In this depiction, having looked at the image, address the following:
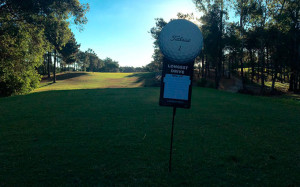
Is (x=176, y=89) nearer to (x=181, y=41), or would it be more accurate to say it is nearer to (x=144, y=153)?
(x=181, y=41)

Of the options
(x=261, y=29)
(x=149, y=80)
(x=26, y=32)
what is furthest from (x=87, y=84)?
(x=261, y=29)

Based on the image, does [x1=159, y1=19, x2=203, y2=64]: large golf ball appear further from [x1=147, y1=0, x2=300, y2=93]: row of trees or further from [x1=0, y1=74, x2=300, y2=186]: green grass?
[x1=147, y1=0, x2=300, y2=93]: row of trees

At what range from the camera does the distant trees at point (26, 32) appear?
1376 centimetres

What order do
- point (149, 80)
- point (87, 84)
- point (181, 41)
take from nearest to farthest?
point (181, 41)
point (87, 84)
point (149, 80)

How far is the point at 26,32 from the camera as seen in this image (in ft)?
50.2

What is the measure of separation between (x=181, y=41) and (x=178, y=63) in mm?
431

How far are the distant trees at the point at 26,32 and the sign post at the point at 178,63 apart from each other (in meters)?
13.8

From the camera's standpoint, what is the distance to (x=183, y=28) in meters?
3.51

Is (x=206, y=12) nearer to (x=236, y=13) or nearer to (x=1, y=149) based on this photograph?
(x=236, y=13)

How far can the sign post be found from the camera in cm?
351

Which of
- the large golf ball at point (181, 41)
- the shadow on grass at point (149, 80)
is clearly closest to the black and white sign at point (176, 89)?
the large golf ball at point (181, 41)

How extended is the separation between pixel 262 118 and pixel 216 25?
26.5 m

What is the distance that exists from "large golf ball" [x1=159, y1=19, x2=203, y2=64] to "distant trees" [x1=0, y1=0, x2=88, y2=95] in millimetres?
13714

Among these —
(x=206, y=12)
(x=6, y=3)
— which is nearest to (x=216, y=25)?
(x=206, y=12)
